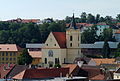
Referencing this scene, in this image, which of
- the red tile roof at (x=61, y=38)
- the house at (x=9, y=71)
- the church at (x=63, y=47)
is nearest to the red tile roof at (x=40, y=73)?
the house at (x=9, y=71)

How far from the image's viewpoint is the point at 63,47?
80.3m

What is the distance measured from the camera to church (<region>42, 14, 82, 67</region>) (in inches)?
3157

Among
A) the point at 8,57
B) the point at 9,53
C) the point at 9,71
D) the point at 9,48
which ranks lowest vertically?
the point at 8,57

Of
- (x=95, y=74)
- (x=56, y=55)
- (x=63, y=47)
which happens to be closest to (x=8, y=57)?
(x=56, y=55)

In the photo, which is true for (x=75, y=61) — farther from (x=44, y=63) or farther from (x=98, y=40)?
(x=98, y=40)

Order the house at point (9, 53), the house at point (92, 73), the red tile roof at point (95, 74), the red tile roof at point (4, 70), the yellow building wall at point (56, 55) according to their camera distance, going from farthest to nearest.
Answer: the house at point (9, 53) < the yellow building wall at point (56, 55) < the red tile roof at point (4, 70) < the house at point (92, 73) < the red tile roof at point (95, 74)

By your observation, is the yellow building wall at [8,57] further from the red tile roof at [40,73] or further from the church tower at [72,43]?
the red tile roof at [40,73]

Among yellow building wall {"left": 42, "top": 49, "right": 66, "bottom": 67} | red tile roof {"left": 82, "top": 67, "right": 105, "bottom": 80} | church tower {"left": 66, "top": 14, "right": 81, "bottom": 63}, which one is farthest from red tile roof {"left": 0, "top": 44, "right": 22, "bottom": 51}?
red tile roof {"left": 82, "top": 67, "right": 105, "bottom": 80}

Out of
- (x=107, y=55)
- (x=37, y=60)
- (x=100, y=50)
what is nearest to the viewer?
(x=37, y=60)

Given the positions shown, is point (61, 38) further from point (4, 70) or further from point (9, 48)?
point (4, 70)

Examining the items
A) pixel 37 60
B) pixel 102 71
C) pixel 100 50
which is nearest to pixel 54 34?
pixel 37 60

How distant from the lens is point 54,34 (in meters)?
80.9

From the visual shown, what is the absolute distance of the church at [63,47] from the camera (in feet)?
263

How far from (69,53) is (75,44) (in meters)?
1.67
